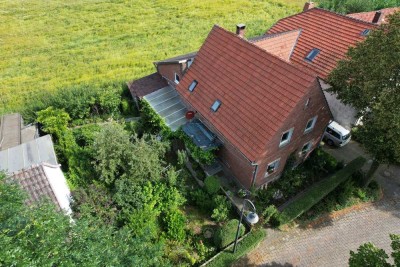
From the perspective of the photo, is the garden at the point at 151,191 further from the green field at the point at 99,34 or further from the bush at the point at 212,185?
the green field at the point at 99,34

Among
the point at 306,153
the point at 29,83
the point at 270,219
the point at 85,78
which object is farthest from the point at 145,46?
the point at 270,219

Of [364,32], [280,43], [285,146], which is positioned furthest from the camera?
[280,43]

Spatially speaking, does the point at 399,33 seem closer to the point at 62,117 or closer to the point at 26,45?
the point at 62,117

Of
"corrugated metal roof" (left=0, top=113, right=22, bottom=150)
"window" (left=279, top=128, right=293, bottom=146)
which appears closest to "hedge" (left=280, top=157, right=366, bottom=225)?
"window" (left=279, top=128, right=293, bottom=146)

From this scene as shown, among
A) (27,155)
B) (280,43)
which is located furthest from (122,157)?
(280,43)

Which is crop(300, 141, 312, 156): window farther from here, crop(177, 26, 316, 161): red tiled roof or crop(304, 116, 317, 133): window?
crop(177, 26, 316, 161): red tiled roof

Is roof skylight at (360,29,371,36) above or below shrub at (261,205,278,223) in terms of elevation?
above

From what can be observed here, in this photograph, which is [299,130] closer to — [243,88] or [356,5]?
[243,88]
